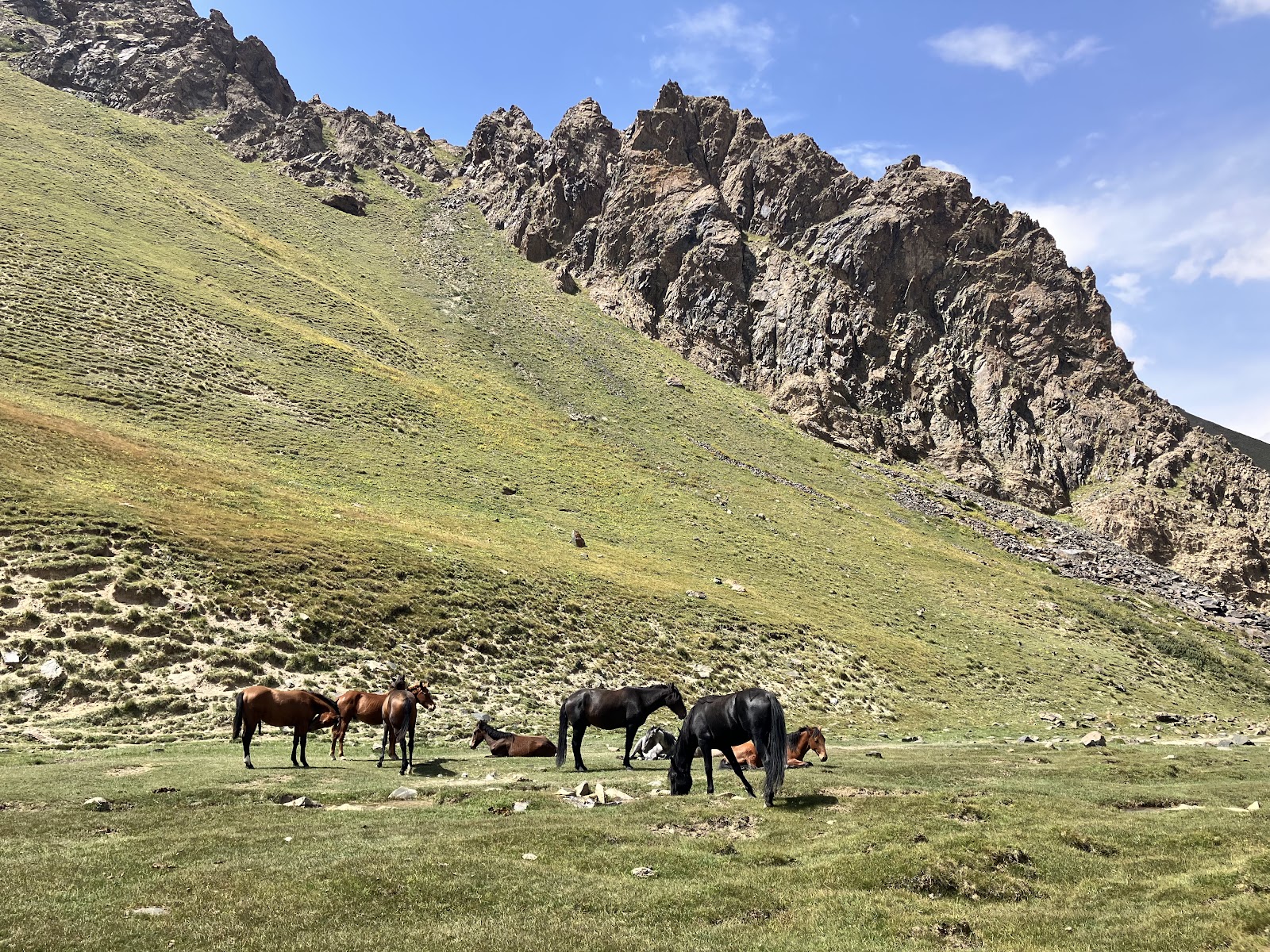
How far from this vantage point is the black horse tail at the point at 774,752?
554 inches

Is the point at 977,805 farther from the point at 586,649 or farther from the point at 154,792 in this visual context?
the point at 586,649

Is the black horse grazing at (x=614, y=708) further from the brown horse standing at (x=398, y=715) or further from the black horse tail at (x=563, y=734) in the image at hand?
the brown horse standing at (x=398, y=715)

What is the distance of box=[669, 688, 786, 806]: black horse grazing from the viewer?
1435 centimetres

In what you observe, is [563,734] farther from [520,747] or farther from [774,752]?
[774,752]

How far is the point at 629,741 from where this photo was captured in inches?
800

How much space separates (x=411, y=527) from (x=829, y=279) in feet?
394

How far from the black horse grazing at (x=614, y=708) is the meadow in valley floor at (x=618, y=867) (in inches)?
126

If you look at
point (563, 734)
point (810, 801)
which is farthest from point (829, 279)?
point (810, 801)

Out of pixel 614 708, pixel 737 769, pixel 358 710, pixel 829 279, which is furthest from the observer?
pixel 829 279

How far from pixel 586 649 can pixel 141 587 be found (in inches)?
821

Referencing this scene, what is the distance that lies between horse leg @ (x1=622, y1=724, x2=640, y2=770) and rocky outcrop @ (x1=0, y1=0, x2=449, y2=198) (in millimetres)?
165164

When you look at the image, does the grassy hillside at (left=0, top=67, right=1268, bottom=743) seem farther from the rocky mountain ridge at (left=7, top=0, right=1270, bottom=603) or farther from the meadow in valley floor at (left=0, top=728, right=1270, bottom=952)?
the rocky mountain ridge at (left=7, top=0, right=1270, bottom=603)

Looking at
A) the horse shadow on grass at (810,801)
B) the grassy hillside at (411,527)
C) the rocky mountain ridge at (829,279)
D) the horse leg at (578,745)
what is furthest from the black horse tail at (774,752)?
the rocky mountain ridge at (829,279)

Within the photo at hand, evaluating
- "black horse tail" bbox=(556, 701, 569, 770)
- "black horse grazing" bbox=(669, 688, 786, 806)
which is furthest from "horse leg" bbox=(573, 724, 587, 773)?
"black horse grazing" bbox=(669, 688, 786, 806)
